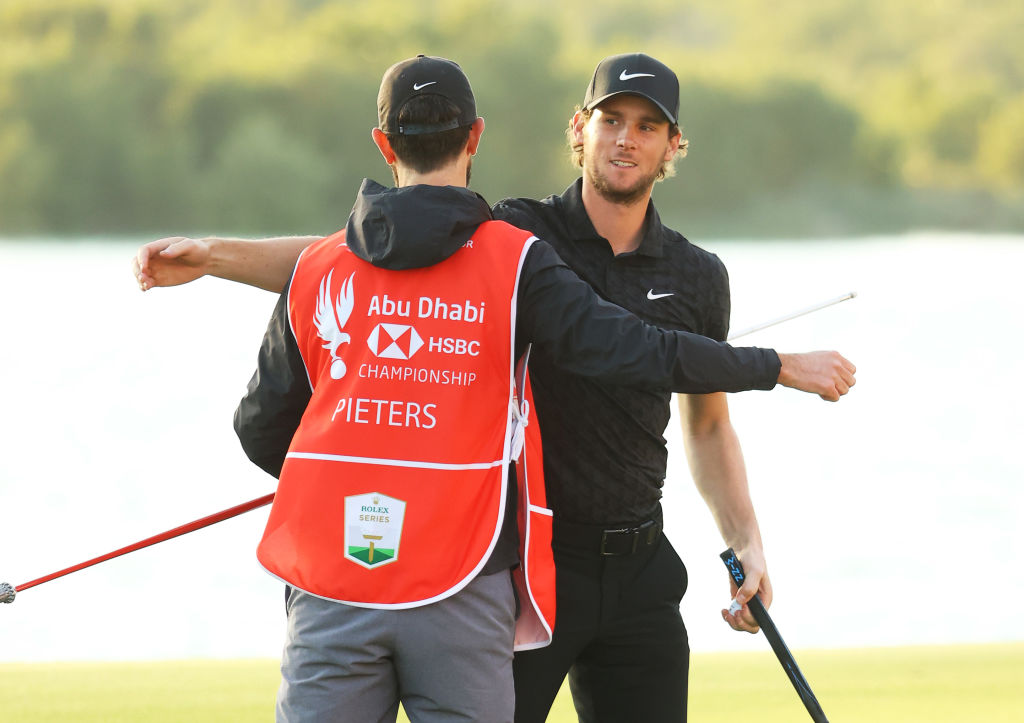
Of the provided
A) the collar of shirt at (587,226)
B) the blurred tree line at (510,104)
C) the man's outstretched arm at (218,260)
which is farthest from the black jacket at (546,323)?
the blurred tree line at (510,104)

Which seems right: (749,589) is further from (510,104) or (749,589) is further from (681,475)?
(510,104)

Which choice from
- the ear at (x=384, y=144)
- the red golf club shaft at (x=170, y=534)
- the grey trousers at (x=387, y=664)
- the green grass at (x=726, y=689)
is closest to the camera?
the grey trousers at (x=387, y=664)

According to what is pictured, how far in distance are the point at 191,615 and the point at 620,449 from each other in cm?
375

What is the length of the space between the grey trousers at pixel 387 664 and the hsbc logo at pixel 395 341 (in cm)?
26

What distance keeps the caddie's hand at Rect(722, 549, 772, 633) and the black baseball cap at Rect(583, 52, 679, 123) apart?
63 cm

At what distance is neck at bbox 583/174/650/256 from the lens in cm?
176

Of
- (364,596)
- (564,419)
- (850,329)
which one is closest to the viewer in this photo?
(364,596)

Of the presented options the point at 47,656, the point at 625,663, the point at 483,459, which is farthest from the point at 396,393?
the point at 47,656

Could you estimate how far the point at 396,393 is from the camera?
1320mm

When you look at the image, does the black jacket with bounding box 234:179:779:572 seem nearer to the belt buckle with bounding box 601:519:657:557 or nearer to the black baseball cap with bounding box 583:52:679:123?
the belt buckle with bounding box 601:519:657:557

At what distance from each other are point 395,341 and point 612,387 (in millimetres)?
455

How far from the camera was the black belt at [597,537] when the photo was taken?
170 centimetres

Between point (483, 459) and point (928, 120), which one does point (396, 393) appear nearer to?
point (483, 459)

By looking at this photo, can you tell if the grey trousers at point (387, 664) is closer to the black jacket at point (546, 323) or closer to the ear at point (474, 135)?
the black jacket at point (546, 323)
